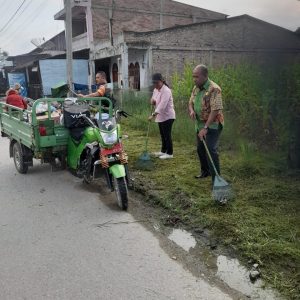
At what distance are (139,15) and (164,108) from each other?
836 inches

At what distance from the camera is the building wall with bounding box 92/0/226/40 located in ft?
81.6

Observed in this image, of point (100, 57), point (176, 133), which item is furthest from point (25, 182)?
point (100, 57)

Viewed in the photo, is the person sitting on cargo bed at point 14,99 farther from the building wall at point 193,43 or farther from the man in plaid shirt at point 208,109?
the building wall at point 193,43

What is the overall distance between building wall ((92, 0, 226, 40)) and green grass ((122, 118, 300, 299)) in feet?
63.9

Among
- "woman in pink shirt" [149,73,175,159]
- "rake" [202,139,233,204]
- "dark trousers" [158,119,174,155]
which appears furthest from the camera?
"dark trousers" [158,119,174,155]

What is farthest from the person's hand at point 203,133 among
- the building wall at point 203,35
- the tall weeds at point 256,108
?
the building wall at point 203,35

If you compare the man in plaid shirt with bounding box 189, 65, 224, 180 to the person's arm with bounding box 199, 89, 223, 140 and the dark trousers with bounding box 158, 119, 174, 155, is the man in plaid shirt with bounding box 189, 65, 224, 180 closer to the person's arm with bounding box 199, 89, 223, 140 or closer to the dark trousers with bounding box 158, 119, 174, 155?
the person's arm with bounding box 199, 89, 223, 140

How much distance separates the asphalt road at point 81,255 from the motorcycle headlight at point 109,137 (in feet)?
2.92

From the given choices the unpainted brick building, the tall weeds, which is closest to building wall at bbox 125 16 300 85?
the unpainted brick building

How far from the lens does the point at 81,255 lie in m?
3.88

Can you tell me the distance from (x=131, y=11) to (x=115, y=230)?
24.0m

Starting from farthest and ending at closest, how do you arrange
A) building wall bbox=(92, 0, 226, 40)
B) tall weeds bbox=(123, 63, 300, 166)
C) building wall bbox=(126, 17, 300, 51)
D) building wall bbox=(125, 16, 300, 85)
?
1. building wall bbox=(92, 0, 226, 40)
2. building wall bbox=(125, 16, 300, 85)
3. building wall bbox=(126, 17, 300, 51)
4. tall weeds bbox=(123, 63, 300, 166)

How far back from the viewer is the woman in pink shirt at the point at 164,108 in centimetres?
719

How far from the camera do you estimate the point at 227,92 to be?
29.4 ft
